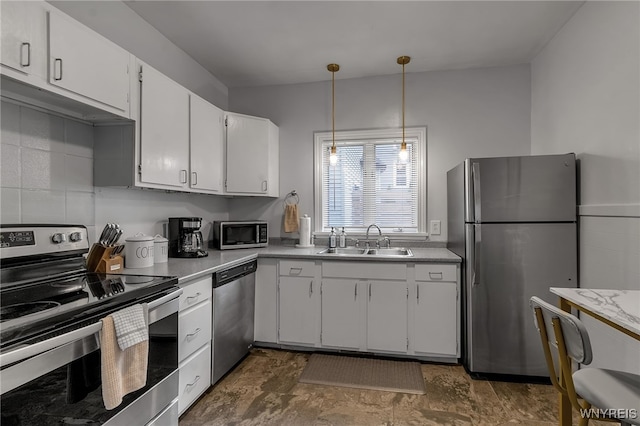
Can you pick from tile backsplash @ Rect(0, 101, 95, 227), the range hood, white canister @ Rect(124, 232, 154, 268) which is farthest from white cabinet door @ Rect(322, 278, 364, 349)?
the range hood

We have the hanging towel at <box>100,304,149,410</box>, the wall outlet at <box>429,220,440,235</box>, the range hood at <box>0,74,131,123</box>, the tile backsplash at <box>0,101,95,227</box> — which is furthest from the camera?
the wall outlet at <box>429,220,440,235</box>

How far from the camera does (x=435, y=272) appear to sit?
2586 millimetres

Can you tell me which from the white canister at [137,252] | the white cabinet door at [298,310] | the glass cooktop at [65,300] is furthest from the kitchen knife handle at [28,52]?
the white cabinet door at [298,310]

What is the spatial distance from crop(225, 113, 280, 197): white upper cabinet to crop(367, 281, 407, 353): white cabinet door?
147 cm

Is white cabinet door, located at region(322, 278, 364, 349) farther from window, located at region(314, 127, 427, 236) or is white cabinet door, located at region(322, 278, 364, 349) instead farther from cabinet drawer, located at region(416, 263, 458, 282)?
window, located at region(314, 127, 427, 236)

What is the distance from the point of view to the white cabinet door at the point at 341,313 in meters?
2.69

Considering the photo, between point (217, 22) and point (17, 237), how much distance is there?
75.5 inches

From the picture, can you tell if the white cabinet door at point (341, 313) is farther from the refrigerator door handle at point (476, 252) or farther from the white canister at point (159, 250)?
the white canister at point (159, 250)

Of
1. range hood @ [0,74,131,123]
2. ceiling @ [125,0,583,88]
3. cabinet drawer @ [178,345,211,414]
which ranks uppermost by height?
ceiling @ [125,0,583,88]

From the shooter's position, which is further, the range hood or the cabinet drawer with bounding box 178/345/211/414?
the cabinet drawer with bounding box 178/345/211/414

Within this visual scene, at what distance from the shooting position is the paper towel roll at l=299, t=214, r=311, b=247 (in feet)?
10.7

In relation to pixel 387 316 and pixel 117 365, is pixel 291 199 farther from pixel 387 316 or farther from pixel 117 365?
pixel 117 365

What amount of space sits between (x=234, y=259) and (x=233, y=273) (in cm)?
11

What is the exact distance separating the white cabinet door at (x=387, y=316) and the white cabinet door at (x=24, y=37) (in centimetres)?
244
